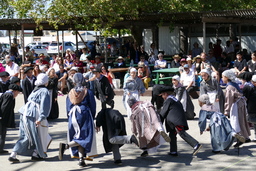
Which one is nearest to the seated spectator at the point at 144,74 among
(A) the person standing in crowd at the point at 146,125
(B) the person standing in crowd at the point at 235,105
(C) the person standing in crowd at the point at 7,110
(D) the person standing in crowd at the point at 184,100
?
(D) the person standing in crowd at the point at 184,100

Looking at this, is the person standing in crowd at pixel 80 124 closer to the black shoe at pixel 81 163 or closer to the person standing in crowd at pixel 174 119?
the black shoe at pixel 81 163

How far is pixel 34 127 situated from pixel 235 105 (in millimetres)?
3853

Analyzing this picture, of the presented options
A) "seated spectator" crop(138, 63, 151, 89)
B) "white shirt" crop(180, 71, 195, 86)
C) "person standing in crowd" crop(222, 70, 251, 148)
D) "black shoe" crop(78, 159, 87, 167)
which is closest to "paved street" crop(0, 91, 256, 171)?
"black shoe" crop(78, 159, 87, 167)

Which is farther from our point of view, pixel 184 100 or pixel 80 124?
pixel 184 100

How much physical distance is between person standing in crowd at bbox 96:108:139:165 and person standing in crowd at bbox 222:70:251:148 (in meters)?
2.34

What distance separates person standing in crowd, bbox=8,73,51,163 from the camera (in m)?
8.58

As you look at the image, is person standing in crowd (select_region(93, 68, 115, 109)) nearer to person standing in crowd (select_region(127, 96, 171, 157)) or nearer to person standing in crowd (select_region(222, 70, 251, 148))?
person standing in crowd (select_region(222, 70, 251, 148))

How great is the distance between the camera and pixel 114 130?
8297mm

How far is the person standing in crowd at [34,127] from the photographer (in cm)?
858

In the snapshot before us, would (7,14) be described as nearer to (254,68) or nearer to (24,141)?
(254,68)

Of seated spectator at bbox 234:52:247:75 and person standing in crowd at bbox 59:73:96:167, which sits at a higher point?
seated spectator at bbox 234:52:247:75

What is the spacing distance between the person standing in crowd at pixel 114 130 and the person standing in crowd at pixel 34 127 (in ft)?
3.31

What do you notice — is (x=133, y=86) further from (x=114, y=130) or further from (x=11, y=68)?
(x=11, y=68)

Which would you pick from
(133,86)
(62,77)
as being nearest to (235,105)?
(133,86)
